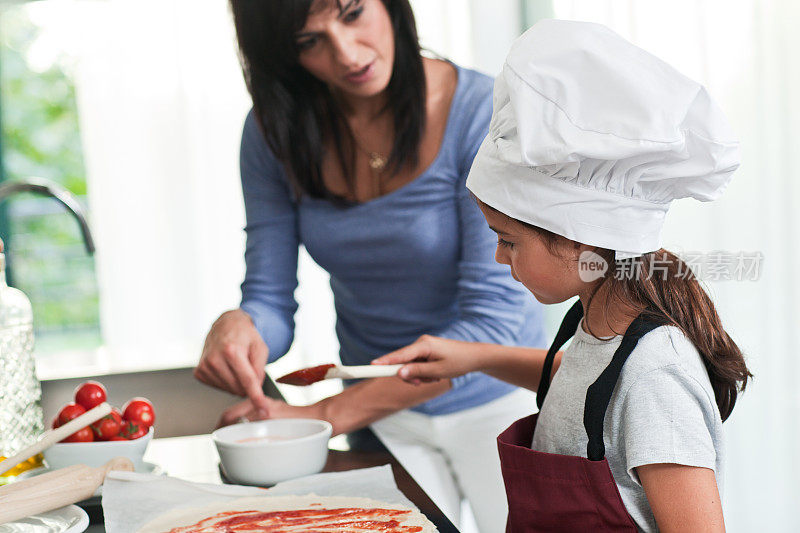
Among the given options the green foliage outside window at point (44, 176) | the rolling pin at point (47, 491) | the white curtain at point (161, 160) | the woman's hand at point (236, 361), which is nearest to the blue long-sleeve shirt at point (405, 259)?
the woman's hand at point (236, 361)

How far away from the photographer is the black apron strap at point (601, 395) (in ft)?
2.71

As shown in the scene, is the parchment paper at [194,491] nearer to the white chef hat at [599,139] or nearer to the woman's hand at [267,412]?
the woman's hand at [267,412]

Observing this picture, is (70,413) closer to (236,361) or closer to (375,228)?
(236,361)

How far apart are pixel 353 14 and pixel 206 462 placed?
725 millimetres

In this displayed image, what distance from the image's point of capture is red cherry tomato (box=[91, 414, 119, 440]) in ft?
3.47

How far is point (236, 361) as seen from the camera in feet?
4.14

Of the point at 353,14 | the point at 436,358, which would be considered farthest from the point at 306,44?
the point at 436,358

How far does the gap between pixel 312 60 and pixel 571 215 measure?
702 mm

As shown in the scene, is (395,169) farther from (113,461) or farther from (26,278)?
(26,278)

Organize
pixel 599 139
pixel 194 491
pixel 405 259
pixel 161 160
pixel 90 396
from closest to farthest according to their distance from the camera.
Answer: pixel 599 139, pixel 194 491, pixel 90 396, pixel 405 259, pixel 161 160

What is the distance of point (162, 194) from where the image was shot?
3.48 m

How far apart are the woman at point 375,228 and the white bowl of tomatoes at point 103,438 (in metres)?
0.20

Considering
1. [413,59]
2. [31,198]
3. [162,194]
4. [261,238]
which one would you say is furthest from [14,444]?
[31,198]

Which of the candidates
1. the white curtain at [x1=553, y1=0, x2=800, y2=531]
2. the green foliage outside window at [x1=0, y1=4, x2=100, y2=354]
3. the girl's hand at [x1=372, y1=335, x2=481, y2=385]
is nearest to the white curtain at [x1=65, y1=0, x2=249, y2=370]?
the green foliage outside window at [x1=0, y1=4, x2=100, y2=354]
